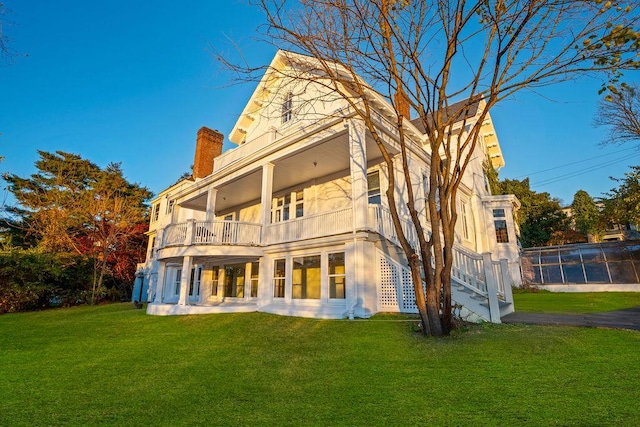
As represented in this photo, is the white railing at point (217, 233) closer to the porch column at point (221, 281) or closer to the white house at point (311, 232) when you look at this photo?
the white house at point (311, 232)

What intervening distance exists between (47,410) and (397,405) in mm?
3796

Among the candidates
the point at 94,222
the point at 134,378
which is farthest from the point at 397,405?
the point at 94,222

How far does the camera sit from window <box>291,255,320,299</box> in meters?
10.3

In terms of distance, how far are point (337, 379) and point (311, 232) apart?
613 centimetres

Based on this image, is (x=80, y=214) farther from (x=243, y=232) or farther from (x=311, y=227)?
(x=311, y=227)

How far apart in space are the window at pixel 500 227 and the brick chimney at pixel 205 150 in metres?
18.2

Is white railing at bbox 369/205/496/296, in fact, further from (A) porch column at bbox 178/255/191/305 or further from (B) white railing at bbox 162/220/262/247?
(A) porch column at bbox 178/255/191/305

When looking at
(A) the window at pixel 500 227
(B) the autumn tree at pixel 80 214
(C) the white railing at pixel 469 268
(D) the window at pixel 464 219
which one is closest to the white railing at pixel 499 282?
(C) the white railing at pixel 469 268

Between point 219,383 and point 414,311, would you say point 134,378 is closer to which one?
point 219,383

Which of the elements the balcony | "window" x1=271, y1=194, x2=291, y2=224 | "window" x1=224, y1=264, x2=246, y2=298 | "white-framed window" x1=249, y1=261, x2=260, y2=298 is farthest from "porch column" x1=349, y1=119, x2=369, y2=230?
"window" x1=224, y1=264, x2=246, y2=298

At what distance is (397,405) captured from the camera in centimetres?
324

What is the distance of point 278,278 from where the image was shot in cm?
1118

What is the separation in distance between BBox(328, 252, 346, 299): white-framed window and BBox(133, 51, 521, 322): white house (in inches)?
1.3

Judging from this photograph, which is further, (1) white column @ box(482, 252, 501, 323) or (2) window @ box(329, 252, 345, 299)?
(2) window @ box(329, 252, 345, 299)
